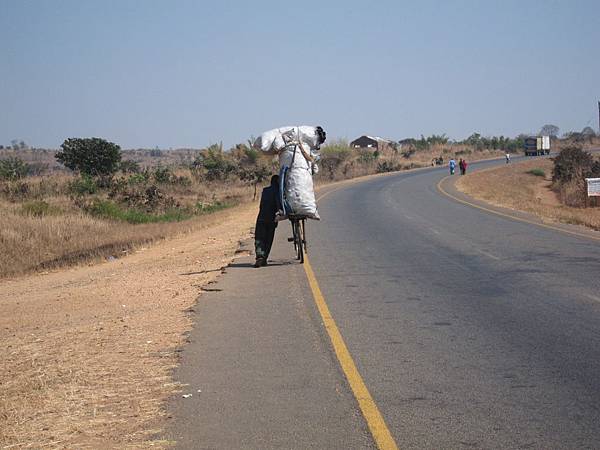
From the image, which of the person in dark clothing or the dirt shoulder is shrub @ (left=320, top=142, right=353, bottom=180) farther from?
the dirt shoulder

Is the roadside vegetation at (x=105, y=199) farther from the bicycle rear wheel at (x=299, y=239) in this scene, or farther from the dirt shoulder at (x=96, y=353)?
the dirt shoulder at (x=96, y=353)

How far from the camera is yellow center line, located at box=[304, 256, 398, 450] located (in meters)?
5.64

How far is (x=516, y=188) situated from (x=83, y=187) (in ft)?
90.5

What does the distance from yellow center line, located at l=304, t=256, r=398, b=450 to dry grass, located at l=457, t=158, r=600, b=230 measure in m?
21.3

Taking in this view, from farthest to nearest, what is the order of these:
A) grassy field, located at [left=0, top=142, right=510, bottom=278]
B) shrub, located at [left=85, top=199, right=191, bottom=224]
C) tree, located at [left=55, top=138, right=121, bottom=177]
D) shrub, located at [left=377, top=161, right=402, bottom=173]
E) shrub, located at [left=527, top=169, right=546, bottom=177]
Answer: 1. shrub, located at [left=377, top=161, right=402, bottom=173]
2. shrub, located at [left=527, top=169, right=546, bottom=177]
3. tree, located at [left=55, top=138, right=121, bottom=177]
4. shrub, located at [left=85, top=199, right=191, bottom=224]
5. grassy field, located at [left=0, top=142, right=510, bottom=278]

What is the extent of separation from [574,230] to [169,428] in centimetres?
1716

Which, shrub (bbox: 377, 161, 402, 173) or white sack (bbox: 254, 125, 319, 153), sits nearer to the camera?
white sack (bbox: 254, 125, 319, 153)

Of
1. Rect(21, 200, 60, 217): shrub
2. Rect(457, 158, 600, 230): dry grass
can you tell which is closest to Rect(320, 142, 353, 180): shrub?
Rect(457, 158, 600, 230): dry grass

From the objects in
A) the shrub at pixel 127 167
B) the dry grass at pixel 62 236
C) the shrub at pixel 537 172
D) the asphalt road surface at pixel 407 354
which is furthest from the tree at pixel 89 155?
the asphalt road surface at pixel 407 354

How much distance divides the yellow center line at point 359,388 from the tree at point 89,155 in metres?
46.7

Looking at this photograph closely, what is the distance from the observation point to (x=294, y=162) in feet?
46.0

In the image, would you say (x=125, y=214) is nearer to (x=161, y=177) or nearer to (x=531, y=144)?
(x=161, y=177)

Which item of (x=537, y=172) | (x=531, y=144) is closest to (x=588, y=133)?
(x=531, y=144)

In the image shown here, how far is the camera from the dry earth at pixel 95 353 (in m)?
6.16
